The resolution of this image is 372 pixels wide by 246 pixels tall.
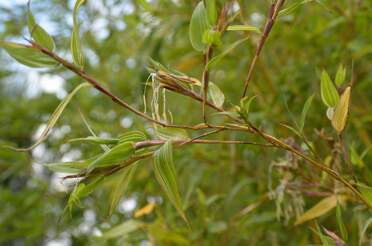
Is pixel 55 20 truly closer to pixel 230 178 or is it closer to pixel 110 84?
pixel 110 84

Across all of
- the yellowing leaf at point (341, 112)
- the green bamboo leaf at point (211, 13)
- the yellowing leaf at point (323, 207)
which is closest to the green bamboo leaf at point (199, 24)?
the green bamboo leaf at point (211, 13)

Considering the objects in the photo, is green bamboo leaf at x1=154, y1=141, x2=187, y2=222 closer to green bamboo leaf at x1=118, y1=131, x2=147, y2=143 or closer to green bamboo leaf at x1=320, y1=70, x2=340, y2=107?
green bamboo leaf at x1=118, y1=131, x2=147, y2=143

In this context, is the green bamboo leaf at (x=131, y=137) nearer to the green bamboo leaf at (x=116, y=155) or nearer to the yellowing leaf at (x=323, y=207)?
the green bamboo leaf at (x=116, y=155)

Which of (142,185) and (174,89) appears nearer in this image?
(174,89)

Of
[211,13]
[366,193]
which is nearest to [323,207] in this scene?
[366,193]

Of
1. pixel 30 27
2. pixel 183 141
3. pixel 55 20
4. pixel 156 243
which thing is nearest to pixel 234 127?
pixel 183 141

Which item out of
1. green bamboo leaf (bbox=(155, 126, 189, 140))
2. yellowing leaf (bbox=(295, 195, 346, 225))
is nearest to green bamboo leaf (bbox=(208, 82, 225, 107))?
green bamboo leaf (bbox=(155, 126, 189, 140))
